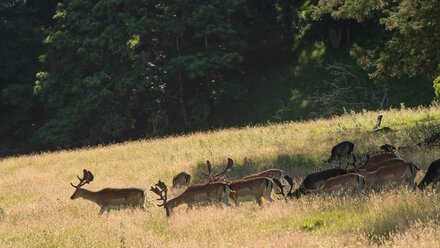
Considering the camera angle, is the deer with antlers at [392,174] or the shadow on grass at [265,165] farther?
the shadow on grass at [265,165]

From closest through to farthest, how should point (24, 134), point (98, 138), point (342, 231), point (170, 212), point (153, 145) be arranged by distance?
point (342, 231)
point (170, 212)
point (153, 145)
point (98, 138)
point (24, 134)

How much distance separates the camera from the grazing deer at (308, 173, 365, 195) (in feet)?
39.6

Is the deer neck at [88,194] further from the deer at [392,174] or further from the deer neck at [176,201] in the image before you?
the deer at [392,174]

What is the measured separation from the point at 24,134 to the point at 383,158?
120ft

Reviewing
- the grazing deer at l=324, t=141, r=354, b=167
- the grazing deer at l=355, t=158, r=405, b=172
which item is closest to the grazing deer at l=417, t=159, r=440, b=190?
the grazing deer at l=355, t=158, r=405, b=172

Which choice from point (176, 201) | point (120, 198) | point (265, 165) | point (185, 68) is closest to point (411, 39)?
point (265, 165)

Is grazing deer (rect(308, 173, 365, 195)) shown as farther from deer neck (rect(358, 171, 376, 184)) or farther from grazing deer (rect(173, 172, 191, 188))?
grazing deer (rect(173, 172, 191, 188))

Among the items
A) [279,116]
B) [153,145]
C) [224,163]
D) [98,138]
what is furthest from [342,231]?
[98,138]

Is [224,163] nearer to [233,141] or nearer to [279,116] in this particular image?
[233,141]

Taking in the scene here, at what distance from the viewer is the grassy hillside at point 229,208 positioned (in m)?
9.65

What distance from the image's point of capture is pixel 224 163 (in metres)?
19.6

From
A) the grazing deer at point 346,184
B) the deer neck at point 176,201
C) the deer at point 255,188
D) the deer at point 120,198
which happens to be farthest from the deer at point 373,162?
the deer at point 120,198

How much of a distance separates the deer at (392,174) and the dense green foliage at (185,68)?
22.6 meters

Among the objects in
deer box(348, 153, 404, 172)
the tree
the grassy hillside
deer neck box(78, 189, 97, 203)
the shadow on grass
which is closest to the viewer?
the grassy hillside
